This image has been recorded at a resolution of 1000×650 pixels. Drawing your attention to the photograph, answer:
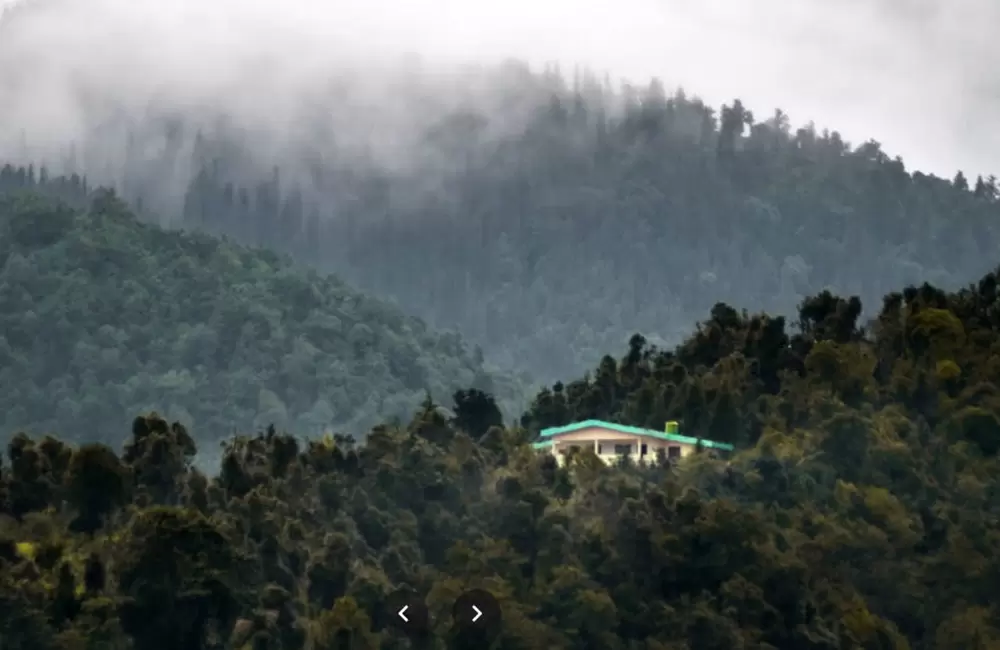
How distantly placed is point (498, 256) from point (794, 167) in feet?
73.3

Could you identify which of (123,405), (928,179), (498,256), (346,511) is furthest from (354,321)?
(346,511)

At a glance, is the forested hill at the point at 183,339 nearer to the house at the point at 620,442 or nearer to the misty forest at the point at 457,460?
the misty forest at the point at 457,460

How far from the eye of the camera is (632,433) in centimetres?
5978

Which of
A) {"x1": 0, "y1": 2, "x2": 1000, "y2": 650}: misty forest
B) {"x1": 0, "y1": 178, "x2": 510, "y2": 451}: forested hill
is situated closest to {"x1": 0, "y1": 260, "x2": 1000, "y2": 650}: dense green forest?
{"x1": 0, "y1": 2, "x2": 1000, "y2": 650}: misty forest

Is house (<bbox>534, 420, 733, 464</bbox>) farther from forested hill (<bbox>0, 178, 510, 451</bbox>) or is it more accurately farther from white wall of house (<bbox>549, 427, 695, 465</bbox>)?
forested hill (<bbox>0, 178, 510, 451</bbox>)

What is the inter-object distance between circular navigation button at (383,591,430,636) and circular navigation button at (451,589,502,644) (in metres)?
0.65

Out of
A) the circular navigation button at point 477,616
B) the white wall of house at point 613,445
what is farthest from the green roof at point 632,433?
the circular navigation button at point 477,616

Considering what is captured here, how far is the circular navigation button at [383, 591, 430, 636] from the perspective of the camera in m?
43.6

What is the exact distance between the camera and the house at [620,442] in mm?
58938

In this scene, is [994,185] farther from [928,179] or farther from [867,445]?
[867,445]

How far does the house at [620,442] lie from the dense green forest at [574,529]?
1.02 m

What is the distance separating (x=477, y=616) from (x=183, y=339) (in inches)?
2532

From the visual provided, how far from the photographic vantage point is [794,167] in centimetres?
14200

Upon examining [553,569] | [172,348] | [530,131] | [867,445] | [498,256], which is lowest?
[553,569]
